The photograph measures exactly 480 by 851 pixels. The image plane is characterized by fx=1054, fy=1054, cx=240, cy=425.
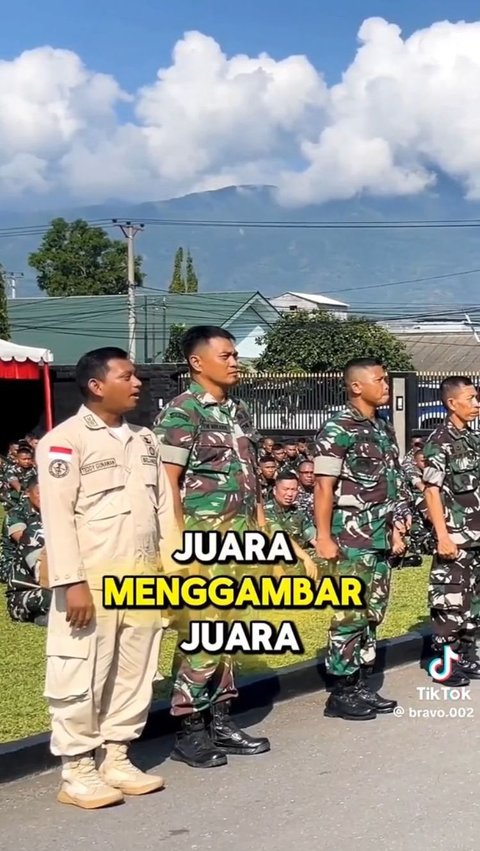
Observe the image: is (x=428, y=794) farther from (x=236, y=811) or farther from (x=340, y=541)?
(x=340, y=541)

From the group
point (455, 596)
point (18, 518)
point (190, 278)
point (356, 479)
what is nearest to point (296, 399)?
point (18, 518)

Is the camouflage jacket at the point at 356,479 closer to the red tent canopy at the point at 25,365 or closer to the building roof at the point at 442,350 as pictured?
the red tent canopy at the point at 25,365

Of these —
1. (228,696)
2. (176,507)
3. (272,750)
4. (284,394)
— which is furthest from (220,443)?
(284,394)

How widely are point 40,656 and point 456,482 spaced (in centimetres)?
307

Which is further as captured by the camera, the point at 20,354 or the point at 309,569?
the point at 20,354

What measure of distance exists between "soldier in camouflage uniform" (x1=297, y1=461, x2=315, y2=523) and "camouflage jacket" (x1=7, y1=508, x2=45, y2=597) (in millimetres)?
2992

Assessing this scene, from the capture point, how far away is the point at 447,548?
609cm

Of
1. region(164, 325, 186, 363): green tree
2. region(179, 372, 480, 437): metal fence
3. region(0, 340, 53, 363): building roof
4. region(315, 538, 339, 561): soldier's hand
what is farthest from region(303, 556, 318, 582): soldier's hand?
region(164, 325, 186, 363): green tree

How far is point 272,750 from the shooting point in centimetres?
512

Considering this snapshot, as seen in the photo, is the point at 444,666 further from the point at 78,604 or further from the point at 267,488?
the point at 267,488

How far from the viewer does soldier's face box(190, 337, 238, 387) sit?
4.94 meters

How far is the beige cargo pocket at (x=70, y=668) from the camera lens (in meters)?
4.19

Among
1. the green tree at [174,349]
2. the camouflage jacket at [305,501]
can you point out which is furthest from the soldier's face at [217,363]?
the green tree at [174,349]

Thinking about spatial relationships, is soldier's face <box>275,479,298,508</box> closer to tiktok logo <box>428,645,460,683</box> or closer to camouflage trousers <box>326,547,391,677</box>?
tiktok logo <box>428,645,460,683</box>
